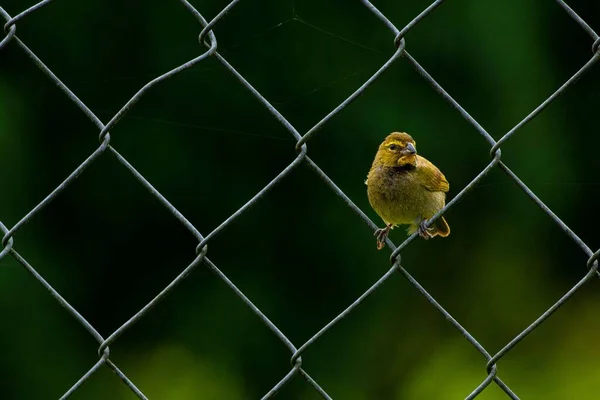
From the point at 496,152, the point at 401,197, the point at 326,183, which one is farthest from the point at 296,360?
the point at 401,197

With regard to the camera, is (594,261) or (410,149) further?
(410,149)

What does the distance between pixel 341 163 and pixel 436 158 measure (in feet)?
1.38

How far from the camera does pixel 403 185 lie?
2400 millimetres

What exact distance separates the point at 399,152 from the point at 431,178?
108mm

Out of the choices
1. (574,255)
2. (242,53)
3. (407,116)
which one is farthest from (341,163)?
(574,255)

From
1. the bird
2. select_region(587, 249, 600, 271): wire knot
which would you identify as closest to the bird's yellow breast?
the bird

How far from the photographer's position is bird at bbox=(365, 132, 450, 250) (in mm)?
2391

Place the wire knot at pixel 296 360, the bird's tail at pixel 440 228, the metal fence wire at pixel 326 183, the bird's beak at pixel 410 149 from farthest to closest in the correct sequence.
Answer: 1. the bird's tail at pixel 440 228
2. the bird's beak at pixel 410 149
3. the wire knot at pixel 296 360
4. the metal fence wire at pixel 326 183

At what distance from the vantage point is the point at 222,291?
450cm

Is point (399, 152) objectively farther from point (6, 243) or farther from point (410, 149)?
point (6, 243)

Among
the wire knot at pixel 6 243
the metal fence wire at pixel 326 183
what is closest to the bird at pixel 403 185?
the metal fence wire at pixel 326 183

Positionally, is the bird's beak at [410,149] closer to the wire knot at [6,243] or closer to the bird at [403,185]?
the bird at [403,185]

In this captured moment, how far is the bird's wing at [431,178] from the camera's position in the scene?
242cm

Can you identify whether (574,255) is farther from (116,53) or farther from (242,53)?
(116,53)
